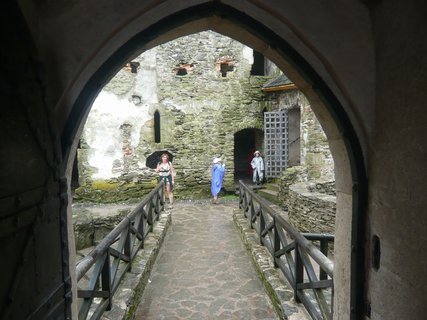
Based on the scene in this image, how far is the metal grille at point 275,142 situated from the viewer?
1133cm

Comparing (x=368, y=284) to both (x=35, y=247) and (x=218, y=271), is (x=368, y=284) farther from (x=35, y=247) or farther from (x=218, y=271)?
(x=218, y=271)

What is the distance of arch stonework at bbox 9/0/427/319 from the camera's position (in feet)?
5.06

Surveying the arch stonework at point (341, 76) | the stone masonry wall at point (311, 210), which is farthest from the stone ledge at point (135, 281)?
the stone masonry wall at point (311, 210)

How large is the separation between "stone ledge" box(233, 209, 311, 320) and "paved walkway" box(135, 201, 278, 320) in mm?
158

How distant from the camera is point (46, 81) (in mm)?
1558

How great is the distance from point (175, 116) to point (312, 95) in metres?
10.1

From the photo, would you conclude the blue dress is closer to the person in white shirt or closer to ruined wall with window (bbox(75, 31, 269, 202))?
ruined wall with window (bbox(75, 31, 269, 202))

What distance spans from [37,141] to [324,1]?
1.64 m

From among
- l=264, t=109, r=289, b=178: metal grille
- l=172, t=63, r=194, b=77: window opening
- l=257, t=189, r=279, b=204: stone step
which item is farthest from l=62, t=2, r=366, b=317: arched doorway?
l=172, t=63, r=194, b=77: window opening

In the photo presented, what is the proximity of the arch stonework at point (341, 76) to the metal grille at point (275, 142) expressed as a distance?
9.36 meters

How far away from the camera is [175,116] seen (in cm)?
1188

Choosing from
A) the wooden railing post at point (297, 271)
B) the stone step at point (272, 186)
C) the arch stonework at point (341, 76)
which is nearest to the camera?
the arch stonework at point (341, 76)

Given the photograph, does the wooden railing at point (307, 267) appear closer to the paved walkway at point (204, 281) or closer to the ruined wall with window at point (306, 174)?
the paved walkway at point (204, 281)

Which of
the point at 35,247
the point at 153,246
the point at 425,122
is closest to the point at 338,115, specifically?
the point at 425,122
